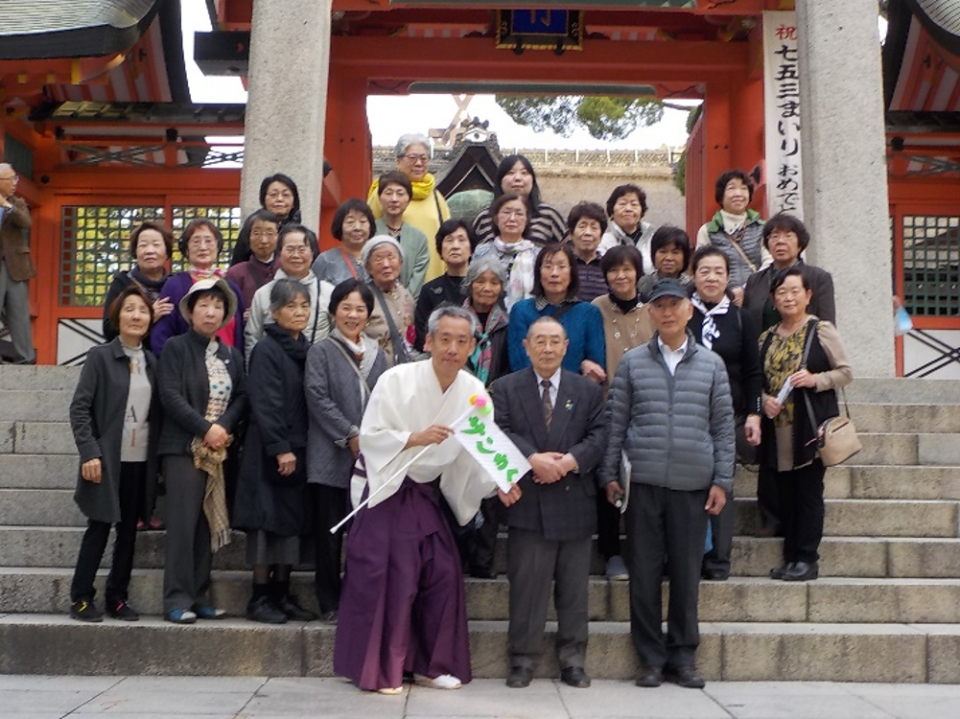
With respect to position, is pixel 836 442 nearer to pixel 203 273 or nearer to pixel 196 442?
pixel 196 442

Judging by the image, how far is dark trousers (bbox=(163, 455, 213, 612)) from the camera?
5.88m

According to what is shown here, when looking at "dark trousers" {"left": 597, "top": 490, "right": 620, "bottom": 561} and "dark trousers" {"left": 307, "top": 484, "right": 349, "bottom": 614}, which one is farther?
"dark trousers" {"left": 597, "top": 490, "right": 620, "bottom": 561}

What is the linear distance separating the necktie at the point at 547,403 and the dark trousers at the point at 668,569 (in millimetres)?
568

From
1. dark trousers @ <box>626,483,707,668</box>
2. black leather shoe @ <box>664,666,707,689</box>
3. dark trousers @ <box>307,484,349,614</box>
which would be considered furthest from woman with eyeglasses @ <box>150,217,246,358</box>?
black leather shoe @ <box>664,666,707,689</box>

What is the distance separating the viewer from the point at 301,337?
626 cm

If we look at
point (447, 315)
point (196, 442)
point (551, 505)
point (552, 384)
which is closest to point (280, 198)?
point (196, 442)

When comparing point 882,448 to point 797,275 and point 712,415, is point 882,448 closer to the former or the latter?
point 797,275

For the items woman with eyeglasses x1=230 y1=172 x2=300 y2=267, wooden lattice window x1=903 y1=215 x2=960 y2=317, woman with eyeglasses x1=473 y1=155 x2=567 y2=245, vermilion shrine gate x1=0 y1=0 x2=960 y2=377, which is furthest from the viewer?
wooden lattice window x1=903 y1=215 x2=960 y2=317

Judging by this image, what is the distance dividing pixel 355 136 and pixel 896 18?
21.2 ft

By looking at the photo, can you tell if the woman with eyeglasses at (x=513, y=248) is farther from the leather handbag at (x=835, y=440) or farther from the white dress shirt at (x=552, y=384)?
the leather handbag at (x=835, y=440)

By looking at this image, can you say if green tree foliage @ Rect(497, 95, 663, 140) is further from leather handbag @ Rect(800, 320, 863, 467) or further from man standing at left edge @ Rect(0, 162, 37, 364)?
leather handbag @ Rect(800, 320, 863, 467)

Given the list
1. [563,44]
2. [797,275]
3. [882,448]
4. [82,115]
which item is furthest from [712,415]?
[82,115]

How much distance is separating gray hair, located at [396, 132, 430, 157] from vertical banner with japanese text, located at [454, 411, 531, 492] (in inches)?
120

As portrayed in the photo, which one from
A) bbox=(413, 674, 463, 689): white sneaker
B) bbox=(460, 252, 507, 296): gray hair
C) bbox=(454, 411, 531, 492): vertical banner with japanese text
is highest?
bbox=(460, 252, 507, 296): gray hair
